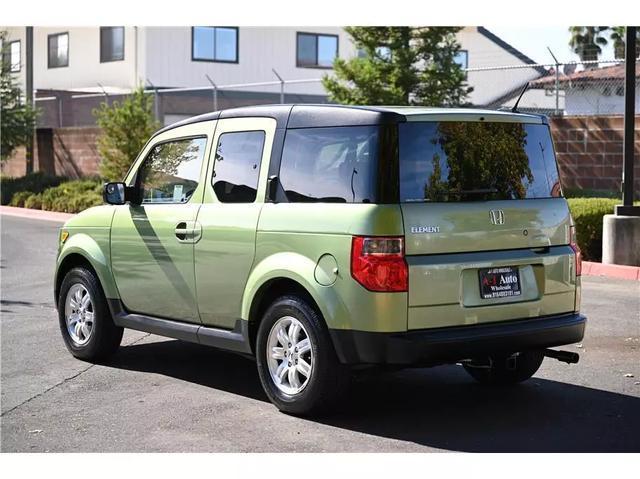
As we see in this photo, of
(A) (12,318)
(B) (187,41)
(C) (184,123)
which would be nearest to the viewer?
(C) (184,123)

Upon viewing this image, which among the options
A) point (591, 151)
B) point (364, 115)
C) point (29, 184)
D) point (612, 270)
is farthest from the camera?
point (29, 184)

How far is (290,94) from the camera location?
39.1 m

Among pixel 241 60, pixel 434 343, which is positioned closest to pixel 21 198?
pixel 241 60

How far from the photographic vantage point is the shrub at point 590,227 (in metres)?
14.8

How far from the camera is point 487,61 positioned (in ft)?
152

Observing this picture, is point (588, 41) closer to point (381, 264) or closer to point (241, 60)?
point (241, 60)

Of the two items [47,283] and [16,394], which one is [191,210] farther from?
[47,283]

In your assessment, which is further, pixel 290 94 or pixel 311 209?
pixel 290 94

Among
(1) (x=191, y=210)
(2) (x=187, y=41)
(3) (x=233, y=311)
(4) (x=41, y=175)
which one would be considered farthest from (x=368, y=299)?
(2) (x=187, y=41)

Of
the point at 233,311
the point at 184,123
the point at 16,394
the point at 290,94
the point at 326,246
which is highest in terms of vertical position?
the point at 290,94

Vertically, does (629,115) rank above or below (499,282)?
above

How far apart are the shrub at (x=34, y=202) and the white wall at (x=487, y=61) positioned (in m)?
20.2

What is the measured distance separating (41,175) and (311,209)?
26.2 meters

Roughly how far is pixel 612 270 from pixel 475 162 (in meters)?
7.74
